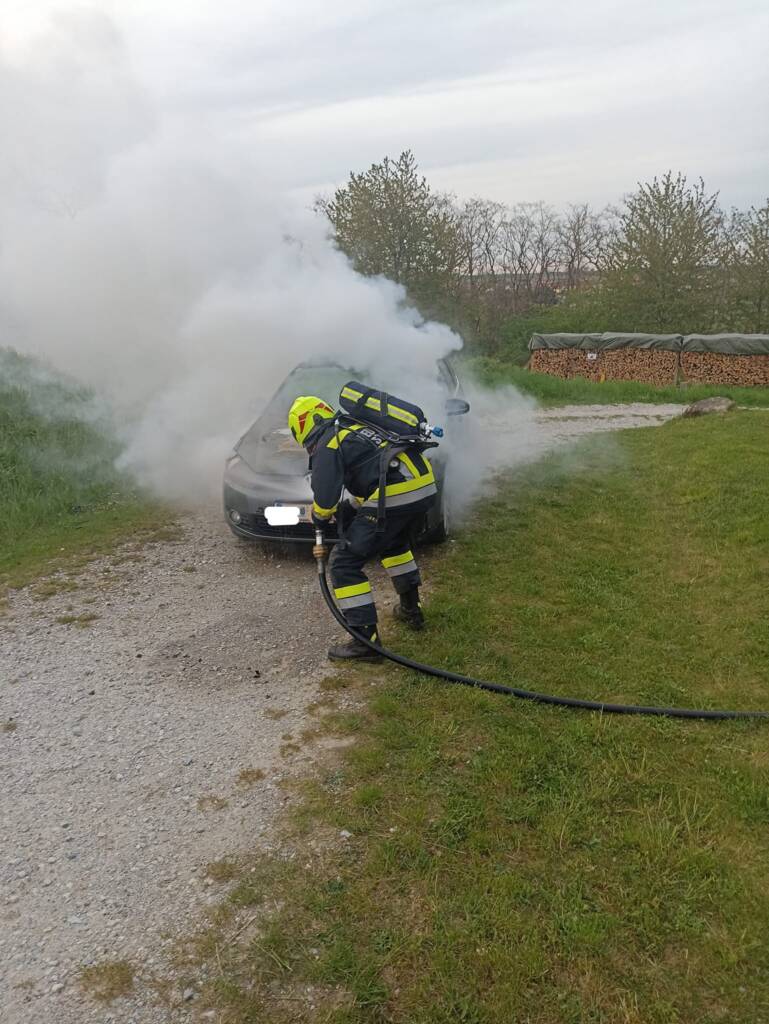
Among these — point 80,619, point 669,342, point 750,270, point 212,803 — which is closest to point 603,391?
point 669,342

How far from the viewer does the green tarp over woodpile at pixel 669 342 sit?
1739 centimetres

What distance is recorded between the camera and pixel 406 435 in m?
4.21

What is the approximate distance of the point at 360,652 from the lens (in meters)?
4.17

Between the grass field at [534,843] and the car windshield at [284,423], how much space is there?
181cm

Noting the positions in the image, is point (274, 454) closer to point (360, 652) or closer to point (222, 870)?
point (360, 652)

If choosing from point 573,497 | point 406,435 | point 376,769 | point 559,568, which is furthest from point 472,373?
point 376,769

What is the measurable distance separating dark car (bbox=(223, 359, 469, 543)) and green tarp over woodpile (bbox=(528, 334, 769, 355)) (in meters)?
13.5

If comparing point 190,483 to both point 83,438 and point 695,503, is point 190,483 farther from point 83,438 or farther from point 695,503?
point 695,503

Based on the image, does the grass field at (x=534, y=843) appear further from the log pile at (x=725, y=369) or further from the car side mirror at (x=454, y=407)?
the log pile at (x=725, y=369)

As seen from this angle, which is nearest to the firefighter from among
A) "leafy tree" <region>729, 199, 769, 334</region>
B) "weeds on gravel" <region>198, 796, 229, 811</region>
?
"weeds on gravel" <region>198, 796, 229, 811</region>

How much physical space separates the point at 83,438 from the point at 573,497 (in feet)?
18.5

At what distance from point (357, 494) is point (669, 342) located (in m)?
16.6

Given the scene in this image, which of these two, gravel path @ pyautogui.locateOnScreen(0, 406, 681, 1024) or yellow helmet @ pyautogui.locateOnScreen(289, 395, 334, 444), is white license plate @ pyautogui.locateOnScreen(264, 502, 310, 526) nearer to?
gravel path @ pyautogui.locateOnScreen(0, 406, 681, 1024)

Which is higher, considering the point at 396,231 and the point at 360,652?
the point at 396,231
